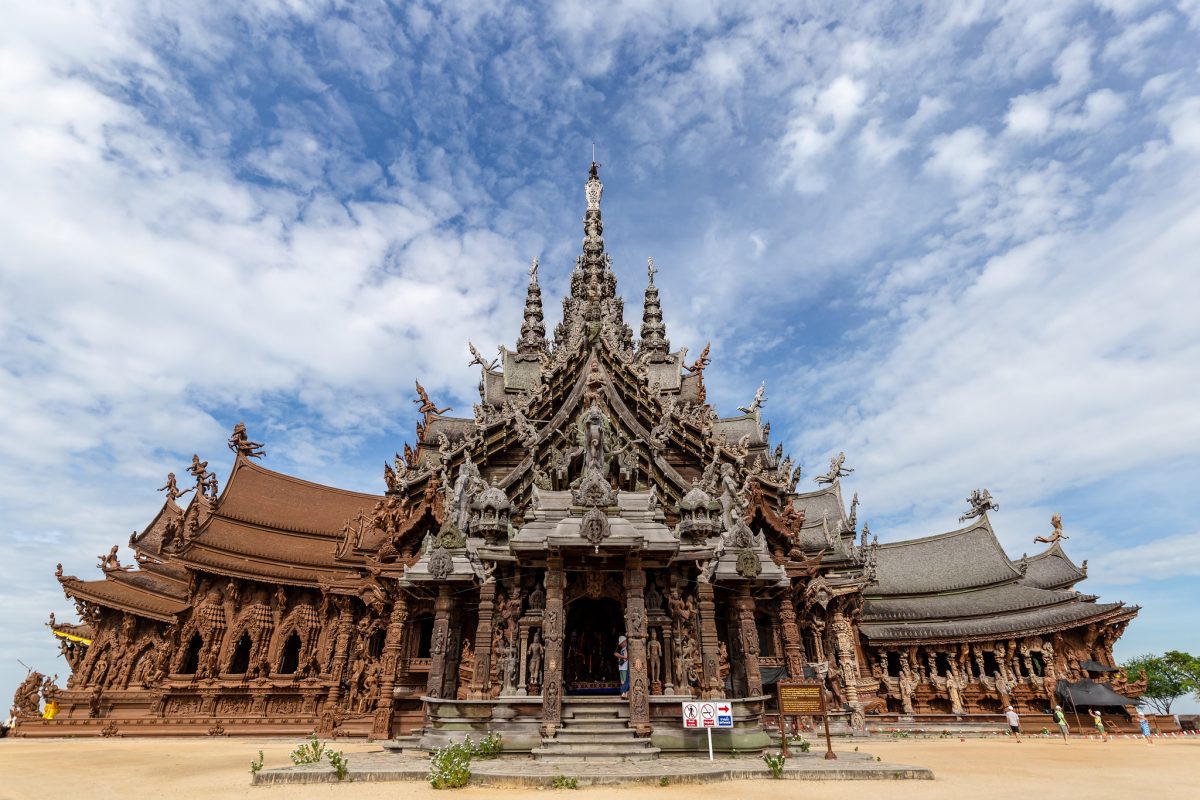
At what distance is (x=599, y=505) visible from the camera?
10484 mm

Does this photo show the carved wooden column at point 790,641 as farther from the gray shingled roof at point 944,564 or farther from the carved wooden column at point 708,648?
the gray shingled roof at point 944,564

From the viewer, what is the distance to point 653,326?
38125mm

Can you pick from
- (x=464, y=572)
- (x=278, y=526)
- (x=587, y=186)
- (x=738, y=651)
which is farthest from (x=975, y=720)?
(x=587, y=186)

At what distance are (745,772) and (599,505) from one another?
4.49 meters

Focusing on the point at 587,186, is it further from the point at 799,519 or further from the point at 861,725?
the point at 861,725

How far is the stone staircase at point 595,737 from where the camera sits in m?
8.77

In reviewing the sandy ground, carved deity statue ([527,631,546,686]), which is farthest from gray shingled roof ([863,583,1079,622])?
carved deity statue ([527,631,546,686])

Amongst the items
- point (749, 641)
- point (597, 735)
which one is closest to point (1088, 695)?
point (749, 641)

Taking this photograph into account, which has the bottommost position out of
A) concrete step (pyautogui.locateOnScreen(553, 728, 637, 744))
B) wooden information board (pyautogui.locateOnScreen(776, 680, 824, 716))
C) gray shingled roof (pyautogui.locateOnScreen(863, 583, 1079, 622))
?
concrete step (pyautogui.locateOnScreen(553, 728, 637, 744))

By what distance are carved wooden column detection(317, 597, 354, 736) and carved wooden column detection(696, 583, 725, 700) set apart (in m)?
13.4

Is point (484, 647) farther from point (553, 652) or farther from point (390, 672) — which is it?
point (390, 672)

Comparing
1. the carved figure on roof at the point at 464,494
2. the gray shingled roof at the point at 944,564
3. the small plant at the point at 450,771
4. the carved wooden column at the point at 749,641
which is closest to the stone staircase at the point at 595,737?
the small plant at the point at 450,771

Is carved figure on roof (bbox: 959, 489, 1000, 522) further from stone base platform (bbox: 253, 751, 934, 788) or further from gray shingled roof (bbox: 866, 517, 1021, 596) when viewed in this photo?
stone base platform (bbox: 253, 751, 934, 788)

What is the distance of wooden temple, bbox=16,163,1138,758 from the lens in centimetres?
1032
